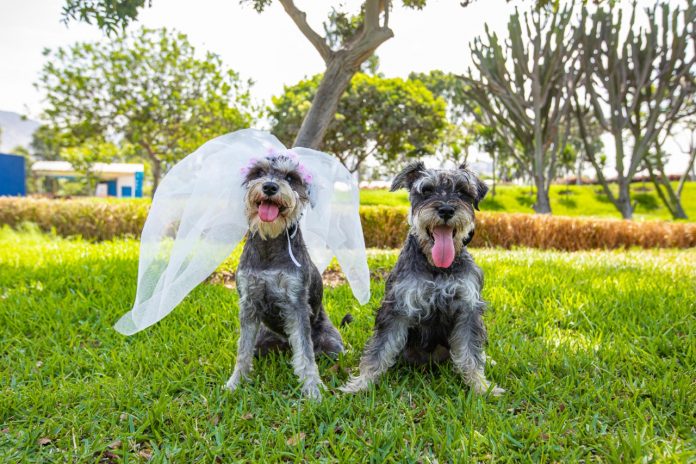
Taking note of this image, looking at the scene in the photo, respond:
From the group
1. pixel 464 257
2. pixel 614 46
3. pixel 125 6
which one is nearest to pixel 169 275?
pixel 464 257

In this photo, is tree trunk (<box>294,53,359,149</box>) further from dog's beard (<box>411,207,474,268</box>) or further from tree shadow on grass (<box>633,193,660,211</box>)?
tree shadow on grass (<box>633,193,660,211</box>)

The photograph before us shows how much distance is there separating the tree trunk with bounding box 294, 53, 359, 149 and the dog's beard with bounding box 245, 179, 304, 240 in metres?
3.56

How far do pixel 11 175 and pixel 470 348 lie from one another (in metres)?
25.4

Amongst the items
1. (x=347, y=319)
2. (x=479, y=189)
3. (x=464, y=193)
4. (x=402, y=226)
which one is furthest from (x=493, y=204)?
(x=464, y=193)

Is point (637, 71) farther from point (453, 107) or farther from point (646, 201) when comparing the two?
point (453, 107)


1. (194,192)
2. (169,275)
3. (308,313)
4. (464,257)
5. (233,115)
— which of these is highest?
(233,115)

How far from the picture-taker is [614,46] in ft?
53.1

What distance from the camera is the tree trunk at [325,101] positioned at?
6750 mm

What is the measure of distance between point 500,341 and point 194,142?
19534 millimetres

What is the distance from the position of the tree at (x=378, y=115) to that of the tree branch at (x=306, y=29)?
18.4m

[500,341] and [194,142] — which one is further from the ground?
[194,142]

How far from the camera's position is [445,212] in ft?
9.98

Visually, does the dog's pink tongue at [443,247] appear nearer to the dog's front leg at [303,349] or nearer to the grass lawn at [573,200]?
the dog's front leg at [303,349]

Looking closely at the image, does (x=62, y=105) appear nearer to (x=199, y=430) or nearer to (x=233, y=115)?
(x=233, y=115)
